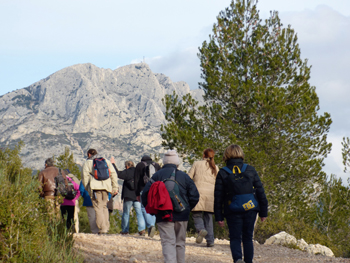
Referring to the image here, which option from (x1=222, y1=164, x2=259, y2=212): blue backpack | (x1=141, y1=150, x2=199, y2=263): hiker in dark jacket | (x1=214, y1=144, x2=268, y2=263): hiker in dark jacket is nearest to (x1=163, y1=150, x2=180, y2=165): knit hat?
(x1=141, y1=150, x2=199, y2=263): hiker in dark jacket

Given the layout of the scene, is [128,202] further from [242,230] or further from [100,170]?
[242,230]

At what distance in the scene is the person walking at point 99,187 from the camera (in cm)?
772

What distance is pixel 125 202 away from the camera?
28.2ft

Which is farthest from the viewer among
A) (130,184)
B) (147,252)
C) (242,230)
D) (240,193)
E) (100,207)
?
(130,184)

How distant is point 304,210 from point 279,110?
14.3ft

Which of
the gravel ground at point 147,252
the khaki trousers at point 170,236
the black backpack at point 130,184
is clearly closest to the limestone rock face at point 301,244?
the gravel ground at point 147,252

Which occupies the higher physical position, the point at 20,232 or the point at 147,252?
the point at 20,232

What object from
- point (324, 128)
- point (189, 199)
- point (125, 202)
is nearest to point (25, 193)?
point (189, 199)

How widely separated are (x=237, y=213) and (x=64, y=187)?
4.18 m

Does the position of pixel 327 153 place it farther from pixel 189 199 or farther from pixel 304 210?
pixel 189 199

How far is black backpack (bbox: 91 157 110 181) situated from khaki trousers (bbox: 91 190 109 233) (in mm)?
350

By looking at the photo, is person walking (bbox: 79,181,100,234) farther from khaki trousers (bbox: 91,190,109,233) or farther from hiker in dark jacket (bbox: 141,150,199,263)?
hiker in dark jacket (bbox: 141,150,199,263)

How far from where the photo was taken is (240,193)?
4.51 meters

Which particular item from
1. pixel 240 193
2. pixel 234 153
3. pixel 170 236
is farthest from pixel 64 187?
pixel 240 193
